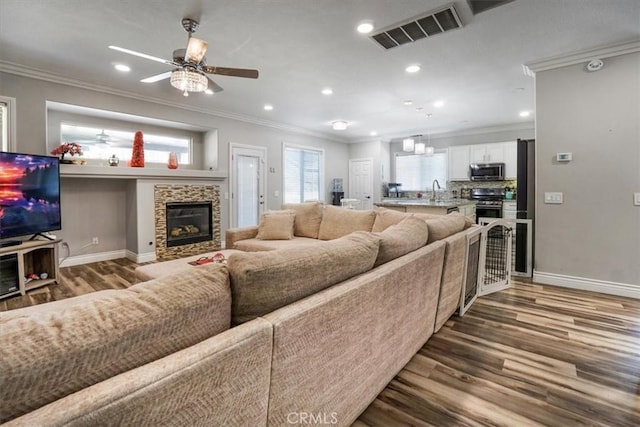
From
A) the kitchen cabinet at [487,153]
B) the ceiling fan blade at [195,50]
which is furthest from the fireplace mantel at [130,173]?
the kitchen cabinet at [487,153]

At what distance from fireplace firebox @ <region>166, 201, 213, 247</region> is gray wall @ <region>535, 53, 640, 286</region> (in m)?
5.11

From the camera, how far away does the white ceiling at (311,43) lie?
2.48 meters

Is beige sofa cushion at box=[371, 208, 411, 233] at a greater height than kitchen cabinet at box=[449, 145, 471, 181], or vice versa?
kitchen cabinet at box=[449, 145, 471, 181]

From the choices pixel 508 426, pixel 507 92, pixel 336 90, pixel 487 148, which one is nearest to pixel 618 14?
pixel 507 92

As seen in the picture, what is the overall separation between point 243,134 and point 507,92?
4.64 metres

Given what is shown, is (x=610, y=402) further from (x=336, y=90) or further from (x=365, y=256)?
(x=336, y=90)

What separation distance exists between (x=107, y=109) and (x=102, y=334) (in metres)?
4.82

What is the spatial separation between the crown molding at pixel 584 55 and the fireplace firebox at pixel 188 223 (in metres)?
5.25

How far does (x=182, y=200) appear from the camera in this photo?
206 inches

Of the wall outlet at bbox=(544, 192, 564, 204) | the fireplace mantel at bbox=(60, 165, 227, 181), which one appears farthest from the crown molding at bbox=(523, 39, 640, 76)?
the fireplace mantel at bbox=(60, 165, 227, 181)

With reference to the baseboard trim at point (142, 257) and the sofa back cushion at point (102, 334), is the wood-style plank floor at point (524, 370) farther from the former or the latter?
the baseboard trim at point (142, 257)

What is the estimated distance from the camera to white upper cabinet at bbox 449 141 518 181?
670 cm

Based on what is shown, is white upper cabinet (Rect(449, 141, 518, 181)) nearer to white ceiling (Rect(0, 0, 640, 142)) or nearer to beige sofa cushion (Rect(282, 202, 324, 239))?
white ceiling (Rect(0, 0, 640, 142))

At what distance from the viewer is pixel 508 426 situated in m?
1.50
